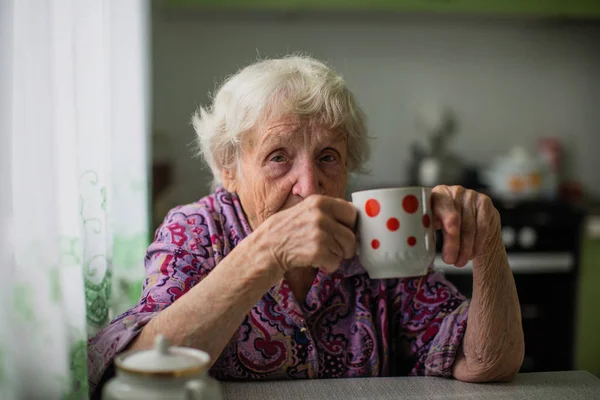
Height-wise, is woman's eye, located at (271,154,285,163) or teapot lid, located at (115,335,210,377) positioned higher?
woman's eye, located at (271,154,285,163)

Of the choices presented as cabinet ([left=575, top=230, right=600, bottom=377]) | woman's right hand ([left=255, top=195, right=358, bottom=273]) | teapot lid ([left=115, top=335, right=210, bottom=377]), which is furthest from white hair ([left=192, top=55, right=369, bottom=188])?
cabinet ([left=575, top=230, right=600, bottom=377])

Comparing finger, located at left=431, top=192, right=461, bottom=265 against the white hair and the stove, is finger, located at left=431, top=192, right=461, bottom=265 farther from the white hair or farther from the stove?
the stove

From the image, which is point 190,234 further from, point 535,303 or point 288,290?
point 535,303

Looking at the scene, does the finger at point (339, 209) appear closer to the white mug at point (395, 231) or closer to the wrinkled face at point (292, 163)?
the white mug at point (395, 231)

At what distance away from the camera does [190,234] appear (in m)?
1.23

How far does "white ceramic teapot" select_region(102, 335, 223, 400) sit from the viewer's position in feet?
1.94

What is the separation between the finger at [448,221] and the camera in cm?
93

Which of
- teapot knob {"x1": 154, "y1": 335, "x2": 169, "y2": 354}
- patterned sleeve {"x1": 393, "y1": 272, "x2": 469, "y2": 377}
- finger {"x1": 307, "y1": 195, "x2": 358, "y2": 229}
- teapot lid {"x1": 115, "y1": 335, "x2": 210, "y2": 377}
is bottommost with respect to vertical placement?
patterned sleeve {"x1": 393, "y1": 272, "x2": 469, "y2": 377}

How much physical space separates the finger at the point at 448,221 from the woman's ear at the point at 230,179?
0.52m

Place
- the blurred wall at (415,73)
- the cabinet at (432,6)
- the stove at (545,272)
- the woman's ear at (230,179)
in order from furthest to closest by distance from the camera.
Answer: the blurred wall at (415,73)
the cabinet at (432,6)
the stove at (545,272)
the woman's ear at (230,179)

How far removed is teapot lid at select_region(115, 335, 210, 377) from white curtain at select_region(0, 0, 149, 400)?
0.14 m

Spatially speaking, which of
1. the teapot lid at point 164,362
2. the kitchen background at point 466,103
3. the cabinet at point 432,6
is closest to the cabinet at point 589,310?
the kitchen background at point 466,103

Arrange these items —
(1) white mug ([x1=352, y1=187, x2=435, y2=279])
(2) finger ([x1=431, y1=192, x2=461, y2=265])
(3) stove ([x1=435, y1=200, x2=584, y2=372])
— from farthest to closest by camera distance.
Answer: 1. (3) stove ([x1=435, y1=200, x2=584, y2=372])
2. (2) finger ([x1=431, y1=192, x2=461, y2=265])
3. (1) white mug ([x1=352, y1=187, x2=435, y2=279])

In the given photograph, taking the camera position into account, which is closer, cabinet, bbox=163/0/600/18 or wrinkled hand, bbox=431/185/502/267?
wrinkled hand, bbox=431/185/502/267
